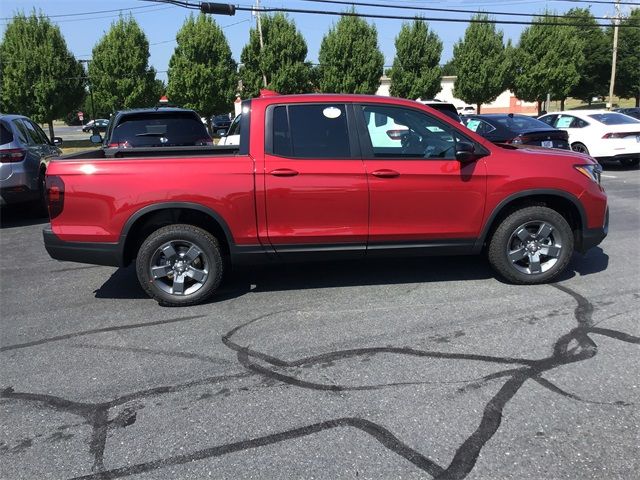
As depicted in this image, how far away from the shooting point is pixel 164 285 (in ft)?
16.1

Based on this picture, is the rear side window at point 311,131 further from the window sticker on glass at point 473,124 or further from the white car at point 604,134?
the white car at point 604,134

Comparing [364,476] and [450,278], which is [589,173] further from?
[364,476]

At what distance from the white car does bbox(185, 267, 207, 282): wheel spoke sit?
12318mm

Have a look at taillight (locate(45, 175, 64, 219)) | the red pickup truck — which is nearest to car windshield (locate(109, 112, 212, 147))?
the red pickup truck

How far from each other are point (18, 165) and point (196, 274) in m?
5.26

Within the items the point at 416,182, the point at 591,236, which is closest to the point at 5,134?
the point at 416,182

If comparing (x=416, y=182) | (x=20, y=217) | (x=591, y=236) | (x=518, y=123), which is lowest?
(x=20, y=217)

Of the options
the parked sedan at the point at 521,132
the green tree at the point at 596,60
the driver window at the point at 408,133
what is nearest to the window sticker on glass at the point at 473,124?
the parked sedan at the point at 521,132

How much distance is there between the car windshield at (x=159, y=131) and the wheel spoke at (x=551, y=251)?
5397mm

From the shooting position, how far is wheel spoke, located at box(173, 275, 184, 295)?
490 centimetres

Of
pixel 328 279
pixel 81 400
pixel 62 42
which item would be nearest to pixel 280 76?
pixel 62 42

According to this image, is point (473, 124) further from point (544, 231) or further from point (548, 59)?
point (548, 59)

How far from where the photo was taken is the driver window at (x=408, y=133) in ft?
16.4

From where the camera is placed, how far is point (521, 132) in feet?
41.7
